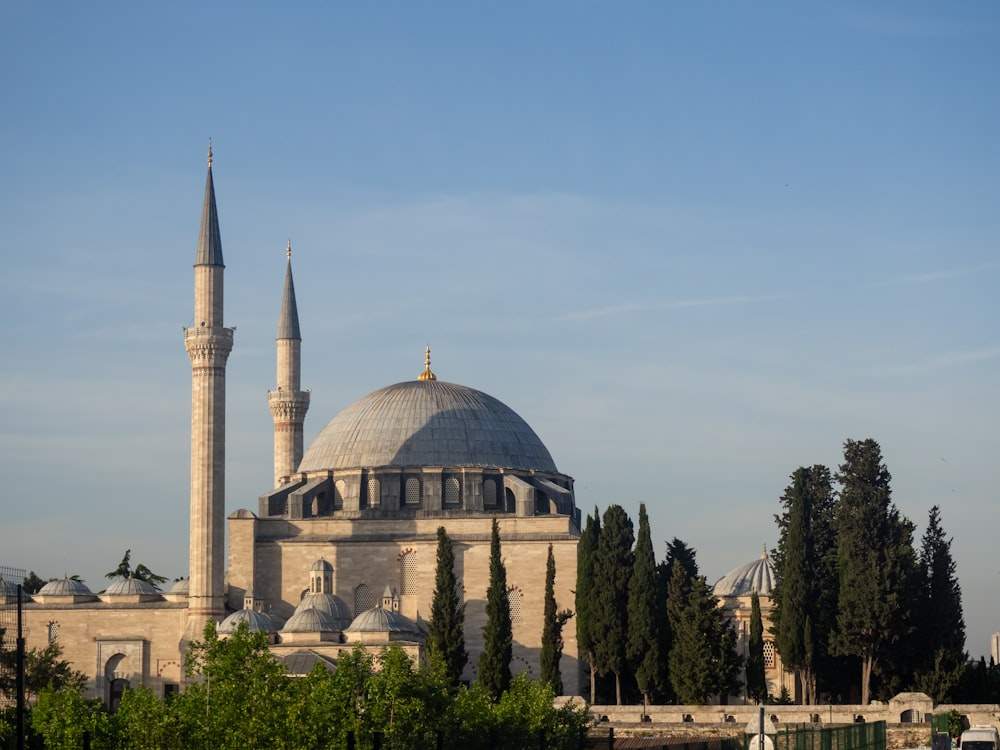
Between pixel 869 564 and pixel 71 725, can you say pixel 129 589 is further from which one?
pixel 71 725

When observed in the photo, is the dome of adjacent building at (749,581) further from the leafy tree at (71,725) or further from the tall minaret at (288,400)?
the leafy tree at (71,725)

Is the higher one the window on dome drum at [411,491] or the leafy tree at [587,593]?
the window on dome drum at [411,491]

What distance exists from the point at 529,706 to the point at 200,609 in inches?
698

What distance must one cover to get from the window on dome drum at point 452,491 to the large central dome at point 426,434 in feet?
1.89

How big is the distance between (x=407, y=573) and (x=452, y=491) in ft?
11.6

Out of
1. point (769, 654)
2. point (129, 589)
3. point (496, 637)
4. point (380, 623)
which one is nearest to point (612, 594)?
point (496, 637)

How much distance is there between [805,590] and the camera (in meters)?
44.0

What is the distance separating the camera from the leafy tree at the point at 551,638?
1767 inches

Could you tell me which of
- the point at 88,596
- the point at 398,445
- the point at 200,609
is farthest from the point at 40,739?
the point at 398,445

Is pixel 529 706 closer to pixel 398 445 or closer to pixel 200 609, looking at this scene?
pixel 200 609

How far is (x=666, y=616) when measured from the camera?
148 feet

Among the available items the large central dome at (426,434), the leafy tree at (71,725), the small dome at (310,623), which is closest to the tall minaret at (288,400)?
the large central dome at (426,434)

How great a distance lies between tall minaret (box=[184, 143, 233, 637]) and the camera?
4772cm

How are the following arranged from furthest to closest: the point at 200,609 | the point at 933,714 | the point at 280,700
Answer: the point at 200,609, the point at 933,714, the point at 280,700
